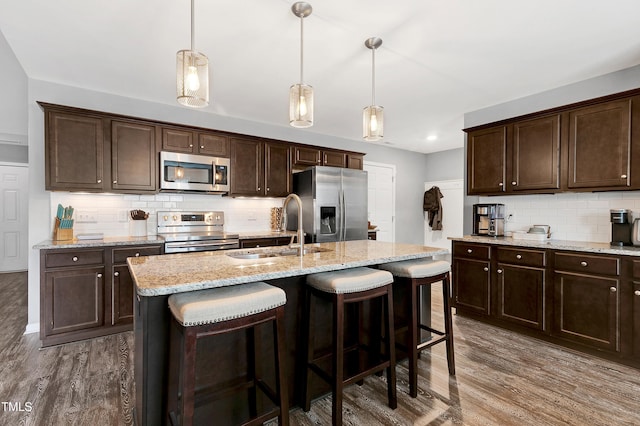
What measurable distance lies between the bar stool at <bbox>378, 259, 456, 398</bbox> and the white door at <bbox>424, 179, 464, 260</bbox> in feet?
14.3

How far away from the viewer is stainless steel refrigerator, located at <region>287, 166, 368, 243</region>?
444cm

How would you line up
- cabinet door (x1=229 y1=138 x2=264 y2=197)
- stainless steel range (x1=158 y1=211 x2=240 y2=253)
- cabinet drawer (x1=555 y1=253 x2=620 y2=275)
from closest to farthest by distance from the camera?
cabinet drawer (x1=555 y1=253 x2=620 y2=275) → stainless steel range (x1=158 y1=211 x2=240 y2=253) → cabinet door (x1=229 y1=138 x2=264 y2=197)

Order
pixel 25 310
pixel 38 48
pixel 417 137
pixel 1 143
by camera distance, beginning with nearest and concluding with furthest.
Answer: pixel 38 48
pixel 25 310
pixel 417 137
pixel 1 143

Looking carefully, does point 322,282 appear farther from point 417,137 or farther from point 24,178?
point 24,178

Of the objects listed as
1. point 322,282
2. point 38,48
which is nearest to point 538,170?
point 322,282

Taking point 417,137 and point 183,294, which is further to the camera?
point 417,137

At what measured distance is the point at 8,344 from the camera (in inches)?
114

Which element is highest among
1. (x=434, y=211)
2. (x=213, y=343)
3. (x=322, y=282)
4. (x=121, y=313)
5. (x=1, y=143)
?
(x=1, y=143)

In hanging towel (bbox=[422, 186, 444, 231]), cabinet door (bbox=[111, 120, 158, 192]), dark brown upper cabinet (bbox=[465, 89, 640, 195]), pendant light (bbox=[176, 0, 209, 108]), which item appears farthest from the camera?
hanging towel (bbox=[422, 186, 444, 231])

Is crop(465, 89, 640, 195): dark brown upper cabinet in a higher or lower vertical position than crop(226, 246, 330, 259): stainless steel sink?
higher

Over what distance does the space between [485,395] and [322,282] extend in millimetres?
1410

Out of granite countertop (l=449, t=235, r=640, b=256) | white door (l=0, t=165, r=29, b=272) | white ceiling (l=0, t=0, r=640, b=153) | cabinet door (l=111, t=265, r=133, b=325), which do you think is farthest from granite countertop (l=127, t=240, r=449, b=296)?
white door (l=0, t=165, r=29, b=272)

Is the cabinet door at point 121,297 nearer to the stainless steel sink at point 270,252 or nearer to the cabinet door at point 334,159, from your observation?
the stainless steel sink at point 270,252

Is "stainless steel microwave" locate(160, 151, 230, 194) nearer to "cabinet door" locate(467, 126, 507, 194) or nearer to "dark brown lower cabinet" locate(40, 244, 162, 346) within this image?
"dark brown lower cabinet" locate(40, 244, 162, 346)
